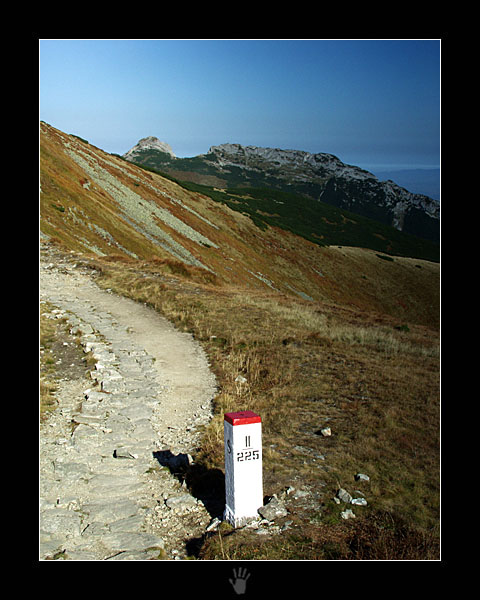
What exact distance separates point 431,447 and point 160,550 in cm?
503

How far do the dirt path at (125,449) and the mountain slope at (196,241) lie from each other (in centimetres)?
1638

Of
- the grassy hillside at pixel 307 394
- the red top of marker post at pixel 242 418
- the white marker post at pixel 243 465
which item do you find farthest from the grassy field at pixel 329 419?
the red top of marker post at pixel 242 418

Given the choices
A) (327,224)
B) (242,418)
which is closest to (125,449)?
(242,418)

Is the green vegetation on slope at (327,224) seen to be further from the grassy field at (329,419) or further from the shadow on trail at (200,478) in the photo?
the shadow on trail at (200,478)

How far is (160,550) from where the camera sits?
5.34 meters

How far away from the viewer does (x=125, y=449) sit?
26.0ft

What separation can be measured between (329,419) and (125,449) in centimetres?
396

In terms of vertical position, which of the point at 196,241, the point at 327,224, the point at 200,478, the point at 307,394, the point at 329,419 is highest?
the point at 327,224

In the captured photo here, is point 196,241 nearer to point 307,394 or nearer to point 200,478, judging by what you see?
point 307,394

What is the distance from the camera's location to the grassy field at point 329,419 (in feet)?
17.7

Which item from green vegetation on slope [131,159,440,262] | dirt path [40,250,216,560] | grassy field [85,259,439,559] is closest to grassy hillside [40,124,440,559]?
grassy field [85,259,439,559]

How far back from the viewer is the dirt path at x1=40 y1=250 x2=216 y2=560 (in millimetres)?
5668

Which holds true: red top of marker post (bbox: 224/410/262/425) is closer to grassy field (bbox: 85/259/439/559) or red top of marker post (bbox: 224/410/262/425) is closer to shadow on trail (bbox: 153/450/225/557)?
grassy field (bbox: 85/259/439/559)
